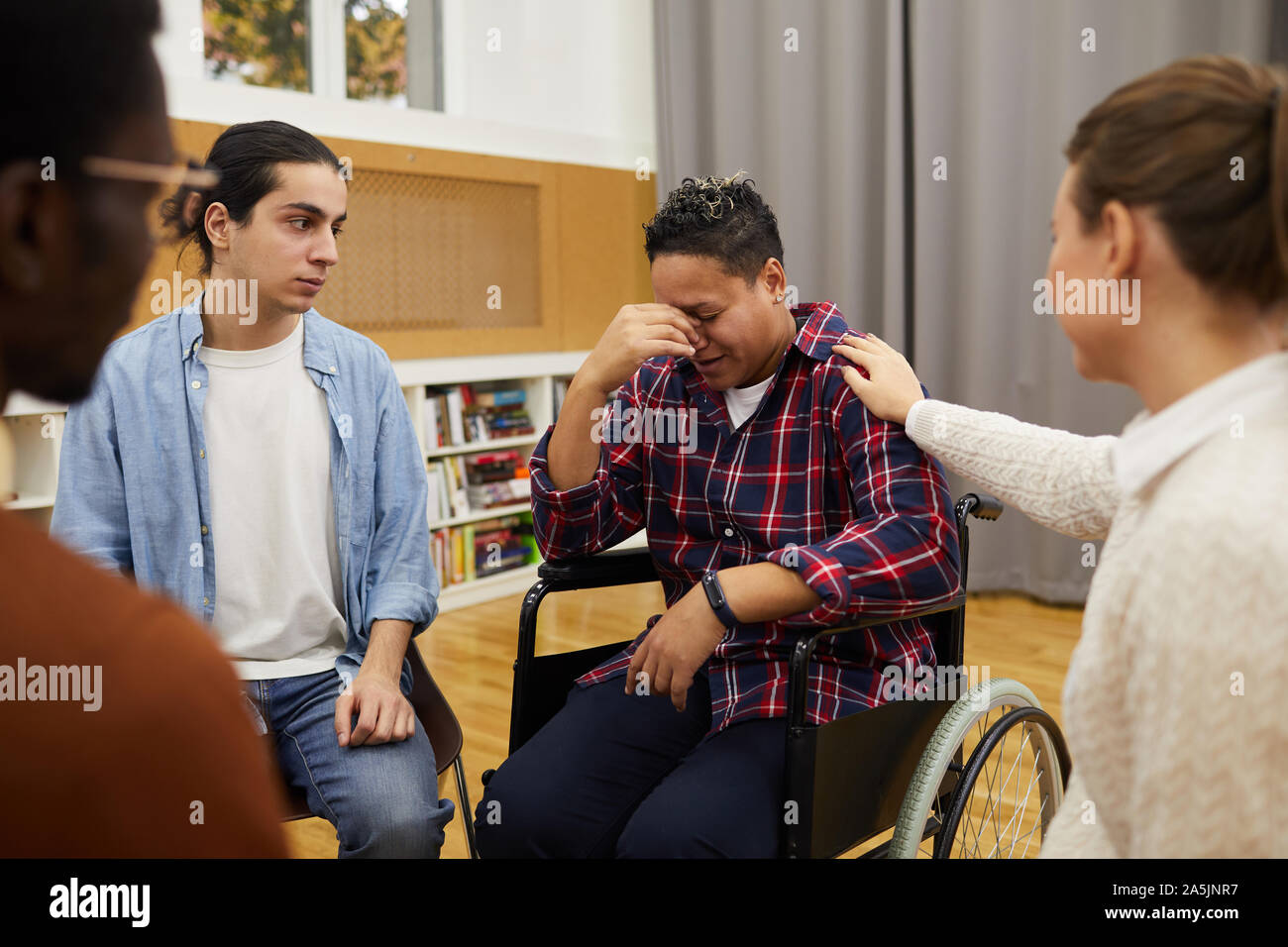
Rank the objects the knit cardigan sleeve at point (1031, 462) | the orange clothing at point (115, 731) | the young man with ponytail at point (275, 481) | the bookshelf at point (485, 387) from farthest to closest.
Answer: the bookshelf at point (485, 387)
the young man with ponytail at point (275, 481)
the knit cardigan sleeve at point (1031, 462)
the orange clothing at point (115, 731)

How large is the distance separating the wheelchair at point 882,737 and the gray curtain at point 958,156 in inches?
94.0

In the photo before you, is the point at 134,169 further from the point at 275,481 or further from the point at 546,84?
the point at 546,84

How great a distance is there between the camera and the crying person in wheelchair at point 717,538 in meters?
1.34

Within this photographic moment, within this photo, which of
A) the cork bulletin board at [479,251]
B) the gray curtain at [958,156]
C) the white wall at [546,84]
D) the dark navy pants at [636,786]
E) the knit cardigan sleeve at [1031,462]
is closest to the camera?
the knit cardigan sleeve at [1031,462]

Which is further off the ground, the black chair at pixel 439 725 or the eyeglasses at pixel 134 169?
the eyeglasses at pixel 134 169

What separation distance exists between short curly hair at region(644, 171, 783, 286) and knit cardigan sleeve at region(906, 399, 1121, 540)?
0.37 m

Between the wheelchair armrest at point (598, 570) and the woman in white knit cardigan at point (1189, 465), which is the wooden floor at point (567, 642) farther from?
the woman in white knit cardigan at point (1189, 465)

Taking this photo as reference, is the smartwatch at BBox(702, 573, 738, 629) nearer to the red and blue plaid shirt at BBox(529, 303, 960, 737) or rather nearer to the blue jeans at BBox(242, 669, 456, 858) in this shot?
the red and blue plaid shirt at BBox(529, 303, 960, 737)

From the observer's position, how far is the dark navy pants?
128 centimetres

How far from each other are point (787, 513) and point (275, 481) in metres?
0.76

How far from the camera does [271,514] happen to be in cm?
154

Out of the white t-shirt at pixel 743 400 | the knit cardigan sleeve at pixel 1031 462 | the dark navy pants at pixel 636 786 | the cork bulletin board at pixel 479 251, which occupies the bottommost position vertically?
the dark navy pants at pixel 636 786

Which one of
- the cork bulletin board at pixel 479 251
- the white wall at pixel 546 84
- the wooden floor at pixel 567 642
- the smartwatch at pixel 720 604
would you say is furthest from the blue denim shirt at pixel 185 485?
the white wall at pixel 546 84

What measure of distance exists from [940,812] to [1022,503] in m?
0.60
